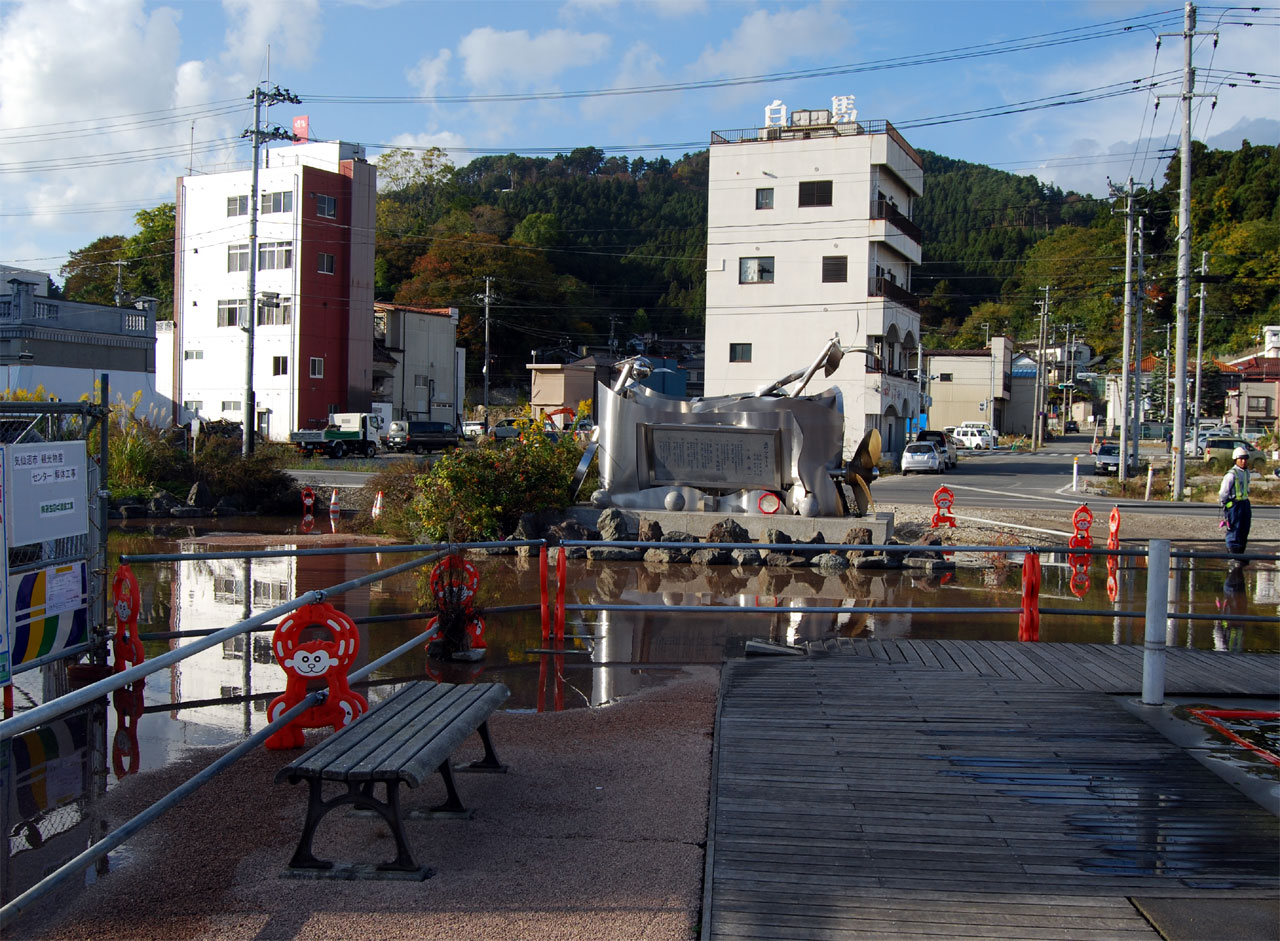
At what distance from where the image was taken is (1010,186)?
5295 inches

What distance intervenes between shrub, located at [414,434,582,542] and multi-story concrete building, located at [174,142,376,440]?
35940 millimetres

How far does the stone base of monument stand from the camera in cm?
1878

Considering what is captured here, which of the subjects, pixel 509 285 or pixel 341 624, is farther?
pixel 509 285

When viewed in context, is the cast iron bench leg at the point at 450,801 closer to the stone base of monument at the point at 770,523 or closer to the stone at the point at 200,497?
the stone base of monument at the point at 770,523

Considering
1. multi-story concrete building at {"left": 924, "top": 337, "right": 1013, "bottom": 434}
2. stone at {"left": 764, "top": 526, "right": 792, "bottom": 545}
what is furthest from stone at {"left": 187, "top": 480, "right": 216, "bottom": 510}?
multi-story concrete building at {"left": 924, "top": 337, "right": 1013, "bottom": 434}

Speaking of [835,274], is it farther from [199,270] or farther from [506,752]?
[506,752]

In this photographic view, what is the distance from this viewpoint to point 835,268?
51281 millimetres

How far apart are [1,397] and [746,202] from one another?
3567 cm

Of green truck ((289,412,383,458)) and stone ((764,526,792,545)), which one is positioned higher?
green truck ((289,412,383,458))

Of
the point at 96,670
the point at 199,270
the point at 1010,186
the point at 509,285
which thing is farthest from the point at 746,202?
the point at 1010,186

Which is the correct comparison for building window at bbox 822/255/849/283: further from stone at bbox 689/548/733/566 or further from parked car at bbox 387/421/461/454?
stone at bbox 689/548/733/566

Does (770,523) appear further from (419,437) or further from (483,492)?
(419,437)

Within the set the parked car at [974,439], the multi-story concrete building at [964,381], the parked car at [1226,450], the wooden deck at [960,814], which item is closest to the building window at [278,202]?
the parked car at [1226,450]

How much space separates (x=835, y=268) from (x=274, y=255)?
28.2 m
